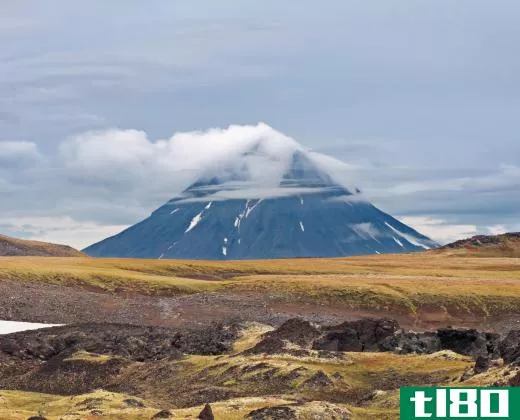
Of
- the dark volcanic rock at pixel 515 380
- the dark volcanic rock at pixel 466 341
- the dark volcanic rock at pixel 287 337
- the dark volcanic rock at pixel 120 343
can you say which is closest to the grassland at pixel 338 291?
the dark volcanic rock at pixel 120 343

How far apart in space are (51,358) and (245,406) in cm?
4534

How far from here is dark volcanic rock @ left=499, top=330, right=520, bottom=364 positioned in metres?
89.6

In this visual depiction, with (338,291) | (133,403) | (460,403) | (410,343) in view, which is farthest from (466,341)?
(338,291)

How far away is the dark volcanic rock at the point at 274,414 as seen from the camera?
79.2m

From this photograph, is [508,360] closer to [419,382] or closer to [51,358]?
[419,382]

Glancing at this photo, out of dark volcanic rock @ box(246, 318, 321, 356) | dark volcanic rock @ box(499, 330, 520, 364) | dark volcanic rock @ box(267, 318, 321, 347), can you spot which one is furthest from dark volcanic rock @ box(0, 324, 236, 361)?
dark volcanic rock @ box(499, 330, 520, 364)

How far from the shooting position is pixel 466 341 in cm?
12225

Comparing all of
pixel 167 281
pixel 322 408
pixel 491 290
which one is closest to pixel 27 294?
pixel 167 281

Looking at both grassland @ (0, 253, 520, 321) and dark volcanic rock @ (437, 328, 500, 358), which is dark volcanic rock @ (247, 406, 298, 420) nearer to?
dark volcanic rock @ (437, 328, 500, 358)

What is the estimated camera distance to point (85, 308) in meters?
166

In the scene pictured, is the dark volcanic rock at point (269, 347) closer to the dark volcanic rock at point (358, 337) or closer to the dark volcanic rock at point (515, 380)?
the dark volcanic rock at point (358, 337)

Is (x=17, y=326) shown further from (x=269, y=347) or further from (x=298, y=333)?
(x=269, y=347)

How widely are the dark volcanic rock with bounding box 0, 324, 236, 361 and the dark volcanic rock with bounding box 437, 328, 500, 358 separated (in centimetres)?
2637

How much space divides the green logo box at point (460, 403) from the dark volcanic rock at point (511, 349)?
9598 millimetres
